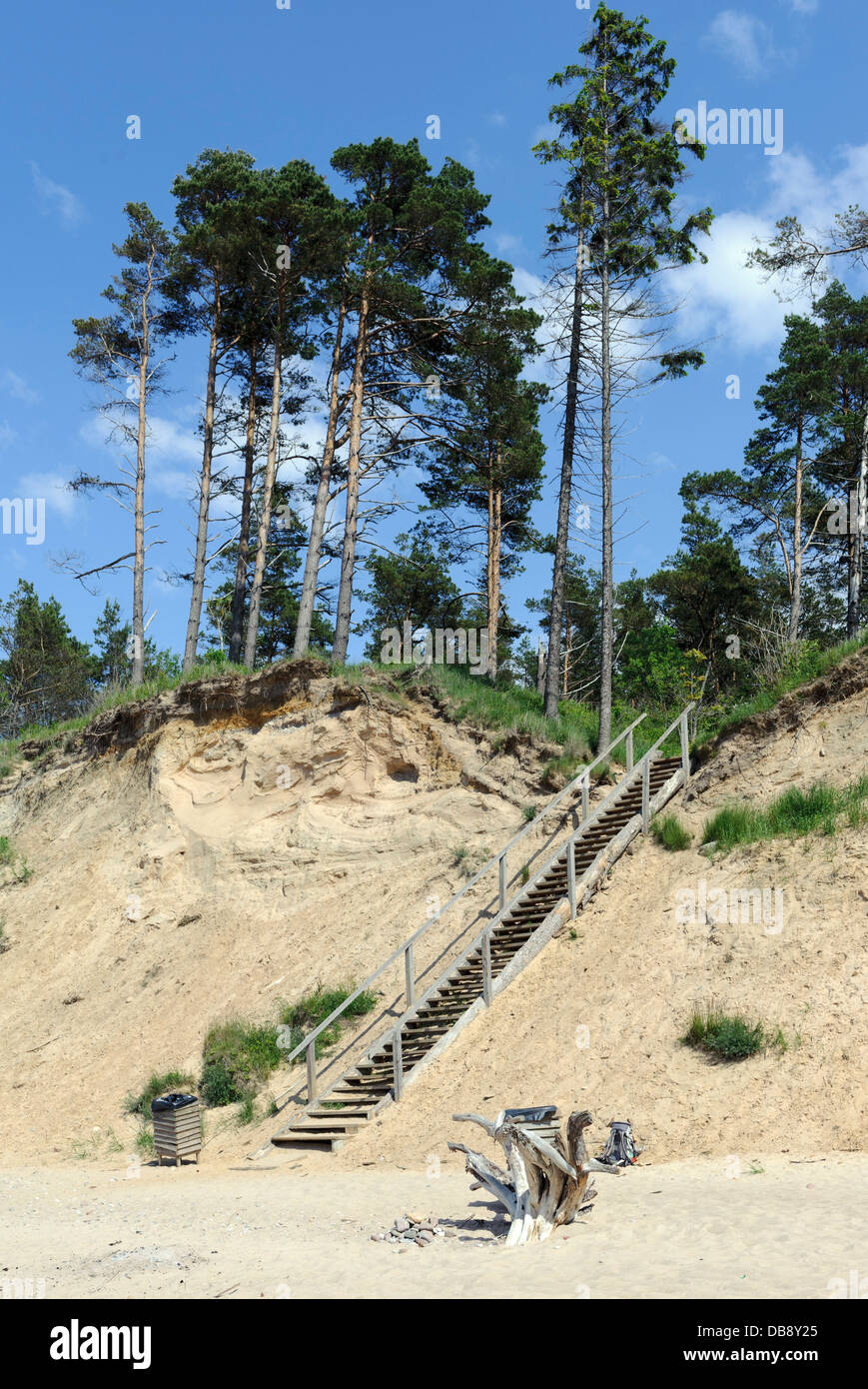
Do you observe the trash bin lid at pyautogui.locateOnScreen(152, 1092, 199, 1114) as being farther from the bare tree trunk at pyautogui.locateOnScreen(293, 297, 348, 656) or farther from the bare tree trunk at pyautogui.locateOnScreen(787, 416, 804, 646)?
the bare tree trunk at pyautogui.locateOnScreen(787, 416, 804, 646)

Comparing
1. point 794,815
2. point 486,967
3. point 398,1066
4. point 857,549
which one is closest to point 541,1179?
point 398,1066

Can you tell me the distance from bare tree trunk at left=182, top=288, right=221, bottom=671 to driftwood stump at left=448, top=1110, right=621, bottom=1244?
20089 mm

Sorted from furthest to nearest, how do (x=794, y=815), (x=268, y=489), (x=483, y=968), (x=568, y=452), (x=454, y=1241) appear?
(x=268, y=489)
(x=568, y=452)
(x=794, y=815)
(x=483, y=968)
(x=454, y=1241)

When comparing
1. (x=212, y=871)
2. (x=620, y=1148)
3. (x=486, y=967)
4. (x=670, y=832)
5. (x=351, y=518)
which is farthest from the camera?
(x=351, y=518)

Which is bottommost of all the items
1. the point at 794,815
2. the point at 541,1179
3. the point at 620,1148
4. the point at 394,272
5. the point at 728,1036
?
the point at 620,1148

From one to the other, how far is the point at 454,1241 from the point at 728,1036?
4719 mm

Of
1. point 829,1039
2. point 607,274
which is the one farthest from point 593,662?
point 829,1039

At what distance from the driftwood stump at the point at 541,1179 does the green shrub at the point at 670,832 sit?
7.71m

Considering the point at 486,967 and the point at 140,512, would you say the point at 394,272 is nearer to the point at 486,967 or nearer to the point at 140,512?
the point at 140,512

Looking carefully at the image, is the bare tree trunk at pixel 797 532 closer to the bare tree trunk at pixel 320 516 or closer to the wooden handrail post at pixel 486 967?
the bare tree trunk at pixel 320 516

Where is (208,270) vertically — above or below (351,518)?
above

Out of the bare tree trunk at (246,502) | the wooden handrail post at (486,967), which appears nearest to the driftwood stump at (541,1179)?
the wooden handrail post at (486,967)

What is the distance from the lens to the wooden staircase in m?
13.9

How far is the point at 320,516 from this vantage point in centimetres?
2436
